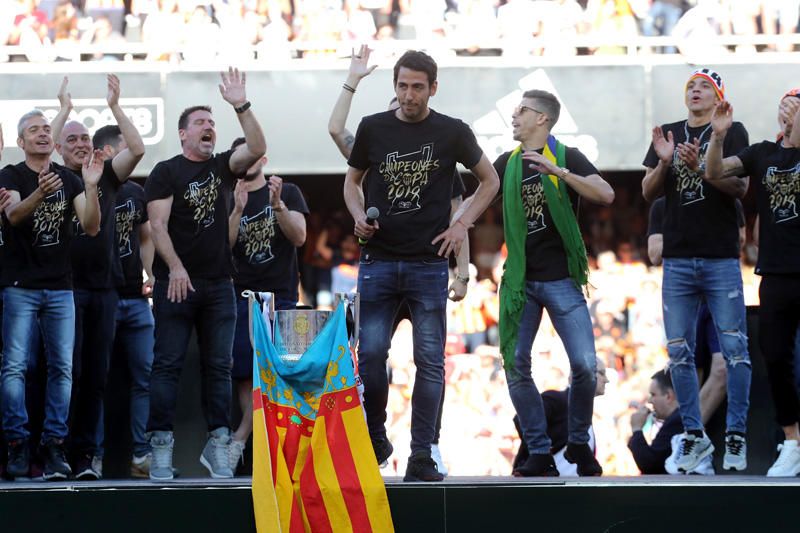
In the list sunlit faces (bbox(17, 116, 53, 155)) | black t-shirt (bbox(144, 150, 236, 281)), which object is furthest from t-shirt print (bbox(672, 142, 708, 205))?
sunlit faces (bbox(17, 116, 53, 155))

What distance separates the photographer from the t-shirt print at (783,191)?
621 centimetres

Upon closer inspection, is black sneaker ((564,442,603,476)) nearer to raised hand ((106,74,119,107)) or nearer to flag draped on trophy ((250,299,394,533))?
flag draped on trophy ((250,299,394,533))

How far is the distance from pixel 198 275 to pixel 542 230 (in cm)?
175

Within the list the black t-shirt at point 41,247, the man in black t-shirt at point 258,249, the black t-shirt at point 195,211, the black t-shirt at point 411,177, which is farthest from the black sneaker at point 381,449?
the black t-shirt at point 41,247

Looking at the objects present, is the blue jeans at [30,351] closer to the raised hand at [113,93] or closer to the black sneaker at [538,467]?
the raised hand at [113,93]

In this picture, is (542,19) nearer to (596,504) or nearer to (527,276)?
(527,276)

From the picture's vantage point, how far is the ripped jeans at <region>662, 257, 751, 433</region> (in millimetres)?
6383

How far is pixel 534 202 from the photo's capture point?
643cm

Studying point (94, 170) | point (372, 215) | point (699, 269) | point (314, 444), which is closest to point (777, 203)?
point (699, 269)

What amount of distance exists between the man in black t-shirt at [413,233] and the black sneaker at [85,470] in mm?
1620

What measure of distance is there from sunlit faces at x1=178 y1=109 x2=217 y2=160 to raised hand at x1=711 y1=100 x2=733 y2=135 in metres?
2.49

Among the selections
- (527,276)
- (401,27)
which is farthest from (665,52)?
(527,276)

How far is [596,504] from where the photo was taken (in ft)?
18.3

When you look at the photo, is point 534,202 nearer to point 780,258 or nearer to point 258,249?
point 780,258
